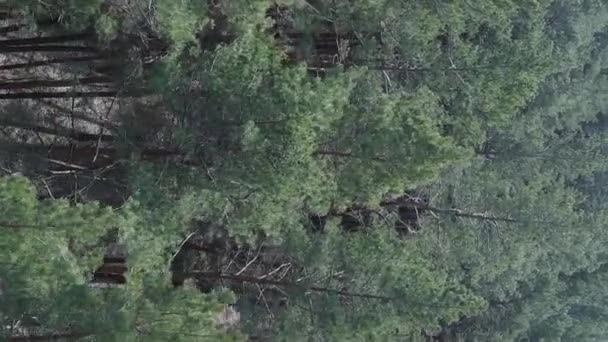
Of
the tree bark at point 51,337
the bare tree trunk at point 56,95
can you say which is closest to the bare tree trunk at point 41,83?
the bare tree trunk at point 56,95

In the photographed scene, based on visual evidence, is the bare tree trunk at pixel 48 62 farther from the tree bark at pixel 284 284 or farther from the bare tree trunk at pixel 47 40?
the tree bark at pixel 284 284

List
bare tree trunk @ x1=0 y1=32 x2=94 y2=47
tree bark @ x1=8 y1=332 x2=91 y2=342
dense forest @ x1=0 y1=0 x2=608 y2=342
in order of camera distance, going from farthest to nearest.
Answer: bare tree trunk @ x1=0 y1=32 x2=94 y2=47 < dense forest @ x1=0 y1=0 x2=608 y2=342 < tree bark @ x1=8 y1=332 x2=91 y2=342

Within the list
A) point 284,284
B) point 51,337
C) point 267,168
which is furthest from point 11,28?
point 51,337

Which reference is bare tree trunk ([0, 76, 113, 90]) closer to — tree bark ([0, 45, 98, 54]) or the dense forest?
the dense forest

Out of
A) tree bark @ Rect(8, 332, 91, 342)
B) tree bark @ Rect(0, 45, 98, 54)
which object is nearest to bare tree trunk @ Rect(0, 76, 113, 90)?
tree bark @ Rect(0, 45, 98, 54)

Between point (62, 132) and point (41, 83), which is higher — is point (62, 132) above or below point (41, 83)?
below

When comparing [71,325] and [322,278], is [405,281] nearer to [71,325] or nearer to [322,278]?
[322,278]

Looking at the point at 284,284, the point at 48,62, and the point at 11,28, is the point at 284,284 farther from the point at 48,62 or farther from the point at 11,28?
the point at 11,28

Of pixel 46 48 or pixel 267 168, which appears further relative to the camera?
pixel 46 48

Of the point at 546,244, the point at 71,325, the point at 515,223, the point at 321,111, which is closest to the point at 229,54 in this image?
the point at 321,111
